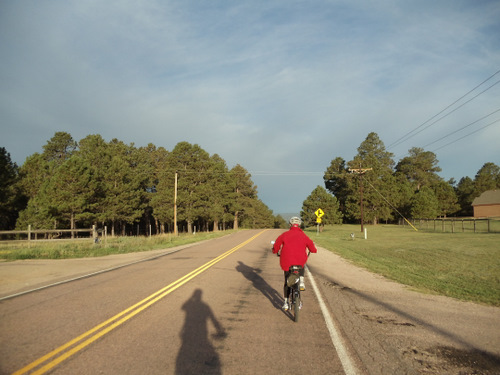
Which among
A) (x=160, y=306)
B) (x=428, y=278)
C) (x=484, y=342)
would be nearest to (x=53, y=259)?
(x=160, y=306)

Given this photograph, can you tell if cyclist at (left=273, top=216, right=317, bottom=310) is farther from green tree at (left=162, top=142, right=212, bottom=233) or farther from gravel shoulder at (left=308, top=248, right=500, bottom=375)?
green tree at (left=162, top=142, right=212, bottom=233)

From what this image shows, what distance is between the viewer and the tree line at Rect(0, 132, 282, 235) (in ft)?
130

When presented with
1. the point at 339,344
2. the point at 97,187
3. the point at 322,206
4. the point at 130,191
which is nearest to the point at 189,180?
the point at 130,191

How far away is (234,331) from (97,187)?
44921 mm

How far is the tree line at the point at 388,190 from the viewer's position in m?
58.3

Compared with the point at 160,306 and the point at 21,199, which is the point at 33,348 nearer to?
the point at 160,306

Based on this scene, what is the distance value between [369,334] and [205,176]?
48.4 metres

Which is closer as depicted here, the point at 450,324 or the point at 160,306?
the point at 450,324

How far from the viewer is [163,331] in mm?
5312

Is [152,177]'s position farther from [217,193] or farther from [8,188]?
[8,188]

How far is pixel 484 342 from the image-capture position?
505 centimetres

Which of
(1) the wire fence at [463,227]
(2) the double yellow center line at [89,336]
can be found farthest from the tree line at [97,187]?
(2) the double yellow center line at [89,336]

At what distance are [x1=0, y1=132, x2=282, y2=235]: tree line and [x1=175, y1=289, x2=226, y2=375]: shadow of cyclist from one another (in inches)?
1355

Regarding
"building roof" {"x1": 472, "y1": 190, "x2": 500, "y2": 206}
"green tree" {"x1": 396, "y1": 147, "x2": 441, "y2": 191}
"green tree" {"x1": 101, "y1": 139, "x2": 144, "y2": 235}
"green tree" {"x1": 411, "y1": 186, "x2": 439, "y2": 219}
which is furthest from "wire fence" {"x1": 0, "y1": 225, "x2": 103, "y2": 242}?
"green tree" {"x1": 396, "y1": 147, "x2": 441, "y2": 191}
